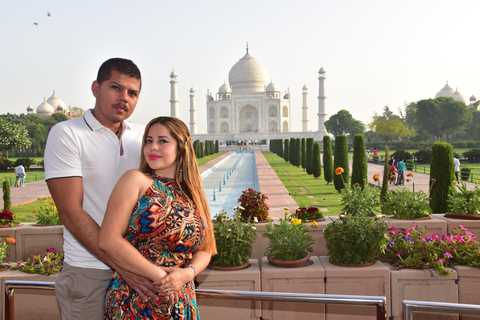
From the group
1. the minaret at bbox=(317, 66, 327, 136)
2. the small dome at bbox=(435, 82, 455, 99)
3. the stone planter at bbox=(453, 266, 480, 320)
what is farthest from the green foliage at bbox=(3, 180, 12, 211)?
the small dome at bbox=(435, 82, 455, 99)

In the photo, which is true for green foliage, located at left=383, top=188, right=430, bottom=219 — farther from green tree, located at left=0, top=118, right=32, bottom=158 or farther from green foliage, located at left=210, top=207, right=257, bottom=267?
green tree, located at left=0, top=118, right=32, bottom=158

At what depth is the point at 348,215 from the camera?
317 cm

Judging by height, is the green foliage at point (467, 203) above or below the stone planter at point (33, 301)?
above

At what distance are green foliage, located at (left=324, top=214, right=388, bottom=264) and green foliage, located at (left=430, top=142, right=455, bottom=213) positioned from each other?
134 inches

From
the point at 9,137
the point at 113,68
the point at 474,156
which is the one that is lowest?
the point at 474,156

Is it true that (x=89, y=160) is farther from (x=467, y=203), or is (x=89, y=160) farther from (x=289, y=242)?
(x=467, y=203)

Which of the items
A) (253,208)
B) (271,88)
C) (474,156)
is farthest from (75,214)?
(271,88)

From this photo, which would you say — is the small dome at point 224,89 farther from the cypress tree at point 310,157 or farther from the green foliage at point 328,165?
the green foliage at point 328,165

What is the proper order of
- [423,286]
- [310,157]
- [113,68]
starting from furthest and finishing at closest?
[310,157] → [423,286] → [113,68]

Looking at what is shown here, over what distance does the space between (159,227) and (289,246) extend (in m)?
1.83

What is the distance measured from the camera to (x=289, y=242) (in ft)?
10.1

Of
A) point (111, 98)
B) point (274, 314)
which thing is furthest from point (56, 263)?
point (111, 98)

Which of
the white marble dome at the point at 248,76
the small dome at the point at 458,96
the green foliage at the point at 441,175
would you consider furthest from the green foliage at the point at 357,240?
the small dome at the point at 458,96

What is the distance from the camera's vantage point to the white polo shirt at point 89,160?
4.87 ft
